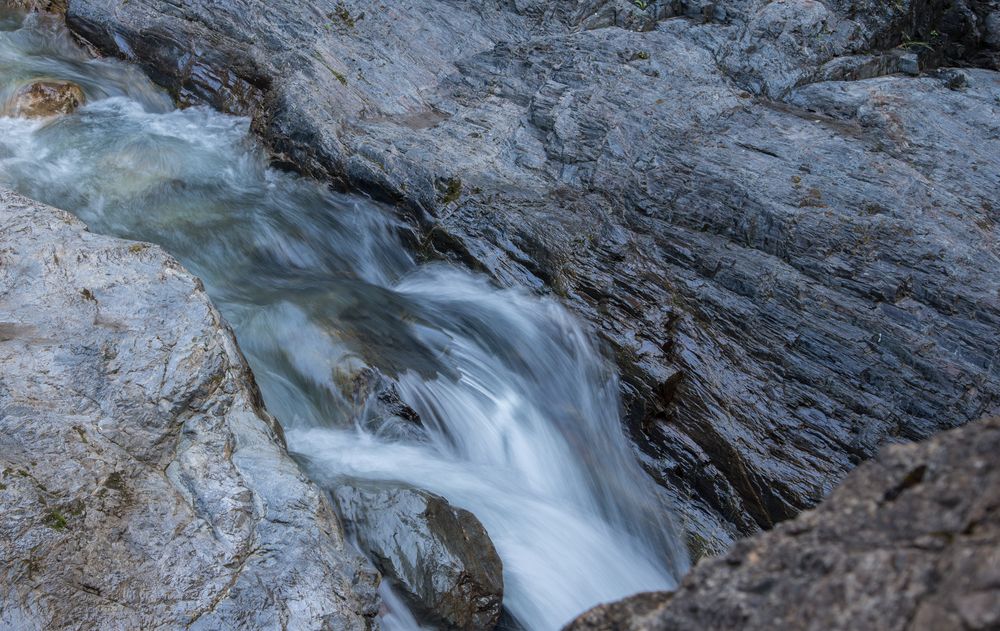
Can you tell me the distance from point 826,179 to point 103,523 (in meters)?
5.93

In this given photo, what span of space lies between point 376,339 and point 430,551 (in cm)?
209

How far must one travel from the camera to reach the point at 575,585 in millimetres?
4758

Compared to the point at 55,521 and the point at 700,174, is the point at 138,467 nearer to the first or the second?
the point at 55,521

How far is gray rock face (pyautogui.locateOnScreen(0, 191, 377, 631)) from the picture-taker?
3.10 metres

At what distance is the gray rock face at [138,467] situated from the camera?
3.10 m

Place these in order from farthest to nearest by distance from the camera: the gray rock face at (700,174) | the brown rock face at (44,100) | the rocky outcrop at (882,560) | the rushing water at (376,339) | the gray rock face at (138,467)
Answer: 1. the brown rock face at (44,100)
2. the gray rock face at (700,174)
3. the rushing water at (376,339)
4. the gray rock face at (138,467)
5. the rocky outcrop at (882,560)

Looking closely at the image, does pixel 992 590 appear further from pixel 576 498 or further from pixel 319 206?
pixel 319 206

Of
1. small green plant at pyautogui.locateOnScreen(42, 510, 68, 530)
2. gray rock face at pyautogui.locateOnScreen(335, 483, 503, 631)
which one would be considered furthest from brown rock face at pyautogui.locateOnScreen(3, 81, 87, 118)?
small green plant at pyautogui.locateOnScreen(42, 510, 68, 530)

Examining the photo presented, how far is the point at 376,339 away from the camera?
579 centimetres

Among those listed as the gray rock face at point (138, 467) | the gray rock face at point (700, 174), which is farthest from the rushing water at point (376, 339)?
the gray rock face at point (138, 467)

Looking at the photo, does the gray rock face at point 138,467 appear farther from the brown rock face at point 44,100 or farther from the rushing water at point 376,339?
the brown rock face at point 44,100

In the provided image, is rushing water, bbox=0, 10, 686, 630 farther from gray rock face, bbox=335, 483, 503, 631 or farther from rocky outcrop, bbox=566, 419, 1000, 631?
rocky outcrop, bbox=566, 419, 1000, 631

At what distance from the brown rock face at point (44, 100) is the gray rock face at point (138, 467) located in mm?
3942

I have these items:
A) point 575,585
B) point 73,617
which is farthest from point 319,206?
point 73,617
